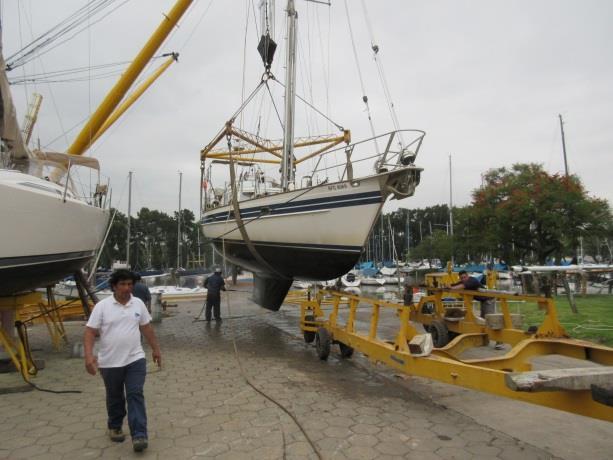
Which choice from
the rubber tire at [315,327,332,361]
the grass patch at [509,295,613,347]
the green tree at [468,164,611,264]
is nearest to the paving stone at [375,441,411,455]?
the rubber tire at [315,327,332,361]

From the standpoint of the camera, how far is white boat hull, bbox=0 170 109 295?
4.60 m

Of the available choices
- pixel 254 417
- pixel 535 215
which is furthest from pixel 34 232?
pixel 535 215

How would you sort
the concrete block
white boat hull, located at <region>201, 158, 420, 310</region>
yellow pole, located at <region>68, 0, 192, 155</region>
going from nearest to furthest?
the concrete block
white boat hull, located at <region>201, 158, 420, 310</region>
yellow pole, located at <region>68, 0, 192, 155</region>

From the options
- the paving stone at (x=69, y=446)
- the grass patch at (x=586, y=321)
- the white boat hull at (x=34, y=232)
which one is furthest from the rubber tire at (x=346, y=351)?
the white boat hull at (x=34, y=232)

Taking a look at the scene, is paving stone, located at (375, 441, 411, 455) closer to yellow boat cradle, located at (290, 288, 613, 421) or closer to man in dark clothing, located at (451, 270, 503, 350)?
yellow boat cradle, located at (290, 288, 613, 421)

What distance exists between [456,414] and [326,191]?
11.5 feet

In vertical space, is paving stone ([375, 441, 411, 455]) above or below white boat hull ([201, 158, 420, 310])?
below

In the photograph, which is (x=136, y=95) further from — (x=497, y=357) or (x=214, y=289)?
(x=497, y=357)

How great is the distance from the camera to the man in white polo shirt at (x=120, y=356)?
3264 millimetres

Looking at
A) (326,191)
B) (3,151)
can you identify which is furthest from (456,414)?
(3,151)

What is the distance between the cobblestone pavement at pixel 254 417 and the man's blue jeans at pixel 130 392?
0.79 feet

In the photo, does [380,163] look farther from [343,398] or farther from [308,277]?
[343,398]

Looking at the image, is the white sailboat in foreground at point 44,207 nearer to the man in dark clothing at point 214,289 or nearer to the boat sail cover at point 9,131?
the boat sail cover at point 9,131

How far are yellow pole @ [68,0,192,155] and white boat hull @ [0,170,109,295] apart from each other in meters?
4.35
